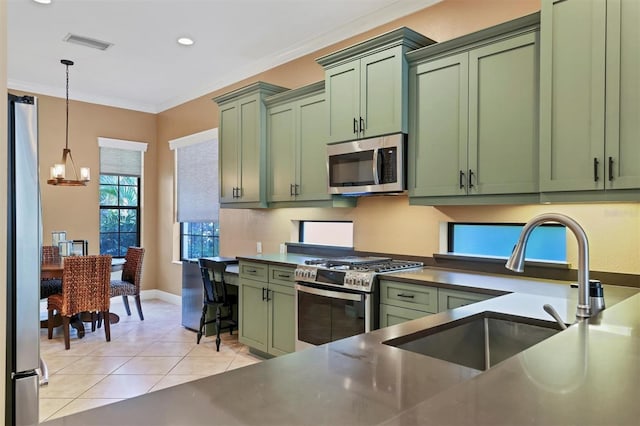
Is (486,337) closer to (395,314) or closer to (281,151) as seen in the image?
(395,314)

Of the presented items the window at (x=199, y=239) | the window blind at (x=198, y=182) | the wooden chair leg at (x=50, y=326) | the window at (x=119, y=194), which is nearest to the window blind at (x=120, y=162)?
the window at (x=119, y=194)

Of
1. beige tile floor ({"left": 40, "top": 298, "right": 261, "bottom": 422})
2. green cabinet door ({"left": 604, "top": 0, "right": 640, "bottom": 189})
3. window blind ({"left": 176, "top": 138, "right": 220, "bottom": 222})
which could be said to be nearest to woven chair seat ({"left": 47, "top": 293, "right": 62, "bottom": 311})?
beige tile floor ({"left": 40, "top": 298, "right": 261, "bottom": 422})

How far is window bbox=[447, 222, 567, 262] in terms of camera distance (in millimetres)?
2801

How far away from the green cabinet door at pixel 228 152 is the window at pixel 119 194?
2.58 m

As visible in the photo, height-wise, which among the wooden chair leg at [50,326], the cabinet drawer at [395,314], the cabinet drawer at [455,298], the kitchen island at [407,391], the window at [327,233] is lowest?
the wooden chair leg at [50,326]

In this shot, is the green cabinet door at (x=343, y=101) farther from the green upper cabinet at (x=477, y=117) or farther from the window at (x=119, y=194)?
the window at (x=119, y=194)

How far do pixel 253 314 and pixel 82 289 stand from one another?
71.6 inches

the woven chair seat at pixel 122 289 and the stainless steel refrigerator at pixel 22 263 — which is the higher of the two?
the stainless steel refrigerator at pixel 22 263

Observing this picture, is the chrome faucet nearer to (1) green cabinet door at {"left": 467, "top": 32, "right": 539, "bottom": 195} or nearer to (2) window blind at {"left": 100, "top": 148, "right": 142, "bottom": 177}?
(1) green cabinet door at {"left": 467, "top": 32, "right": 539, "bottom": 195}

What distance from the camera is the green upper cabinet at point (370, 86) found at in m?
3.10

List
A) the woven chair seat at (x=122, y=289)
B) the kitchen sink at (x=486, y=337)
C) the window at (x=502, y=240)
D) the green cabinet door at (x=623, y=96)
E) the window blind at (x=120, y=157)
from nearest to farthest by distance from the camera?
the kitchen sink at (x=486, y=337) < the green cabinet door at (x=623, y=96) < the window at (x=502, y=240) < the woven chair seat at (x=122, y=289) < the window blind at (x=120, y=157)

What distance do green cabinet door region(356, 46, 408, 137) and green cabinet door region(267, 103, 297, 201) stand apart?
3.04ft

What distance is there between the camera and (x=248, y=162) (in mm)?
4461

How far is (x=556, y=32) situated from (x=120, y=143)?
596 cm
